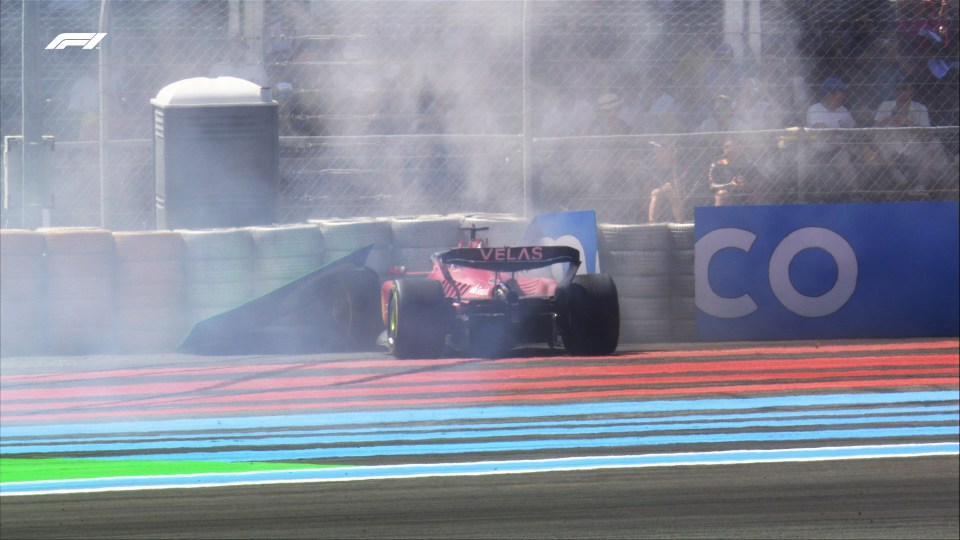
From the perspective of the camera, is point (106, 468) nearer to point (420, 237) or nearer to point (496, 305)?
point (496, 305)

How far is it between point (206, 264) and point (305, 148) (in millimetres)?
1275

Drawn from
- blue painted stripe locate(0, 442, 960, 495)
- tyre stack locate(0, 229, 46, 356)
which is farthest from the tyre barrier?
blue painted stripe locate(0, 442, 960, 495)

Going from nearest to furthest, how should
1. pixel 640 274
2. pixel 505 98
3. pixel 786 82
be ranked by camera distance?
pixel 786 82 < pixel 505 98 < pixel 640 274

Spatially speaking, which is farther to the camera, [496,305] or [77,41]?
[496,305]

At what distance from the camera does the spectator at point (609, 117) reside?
6581 millimetres

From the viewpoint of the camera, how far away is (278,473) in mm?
4285

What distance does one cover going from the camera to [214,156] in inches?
264

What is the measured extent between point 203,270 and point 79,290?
62 centimetres

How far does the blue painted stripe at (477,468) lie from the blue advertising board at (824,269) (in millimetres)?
2856

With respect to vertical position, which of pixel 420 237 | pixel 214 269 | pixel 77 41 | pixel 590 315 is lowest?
pixel 590 315

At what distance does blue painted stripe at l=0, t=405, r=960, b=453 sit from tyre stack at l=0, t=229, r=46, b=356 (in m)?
1.99

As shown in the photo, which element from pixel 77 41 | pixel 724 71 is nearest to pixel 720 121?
pixel 724 71

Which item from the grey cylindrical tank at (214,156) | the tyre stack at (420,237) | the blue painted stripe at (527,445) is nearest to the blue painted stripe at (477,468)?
the blue painted stripe at (527,445)

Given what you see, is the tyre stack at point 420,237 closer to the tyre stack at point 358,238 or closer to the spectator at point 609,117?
the tyre stack at point 358,238
